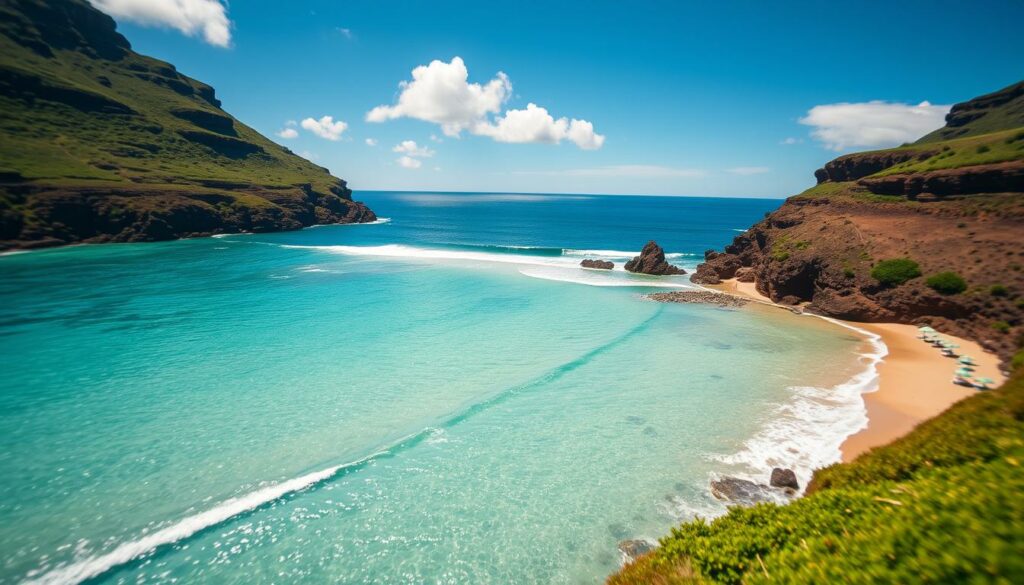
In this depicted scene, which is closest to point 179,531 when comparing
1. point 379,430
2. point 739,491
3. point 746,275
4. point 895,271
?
point 379,430

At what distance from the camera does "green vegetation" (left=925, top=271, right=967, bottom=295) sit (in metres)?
31.6

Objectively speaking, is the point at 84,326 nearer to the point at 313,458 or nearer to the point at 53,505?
the point at 53,505

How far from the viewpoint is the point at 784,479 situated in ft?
47.3

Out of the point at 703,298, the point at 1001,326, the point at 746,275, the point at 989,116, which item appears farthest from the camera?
the point at 989,116

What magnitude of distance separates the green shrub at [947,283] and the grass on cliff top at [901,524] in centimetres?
3264

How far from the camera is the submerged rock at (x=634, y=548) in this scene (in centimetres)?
1175

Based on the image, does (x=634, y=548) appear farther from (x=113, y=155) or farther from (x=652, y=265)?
(x=113, y=155)

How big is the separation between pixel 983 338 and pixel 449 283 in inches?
1955

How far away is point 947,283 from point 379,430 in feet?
150

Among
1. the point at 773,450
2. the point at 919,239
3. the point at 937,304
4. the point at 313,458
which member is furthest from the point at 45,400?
the point at 919,239

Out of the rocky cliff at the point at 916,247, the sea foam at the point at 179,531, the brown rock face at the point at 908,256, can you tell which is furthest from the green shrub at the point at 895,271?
the sea foam at the point at 179,531

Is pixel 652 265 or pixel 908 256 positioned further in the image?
pixel 652 265

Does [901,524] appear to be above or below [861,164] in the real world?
below

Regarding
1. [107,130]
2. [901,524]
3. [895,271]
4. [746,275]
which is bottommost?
[746,275]
